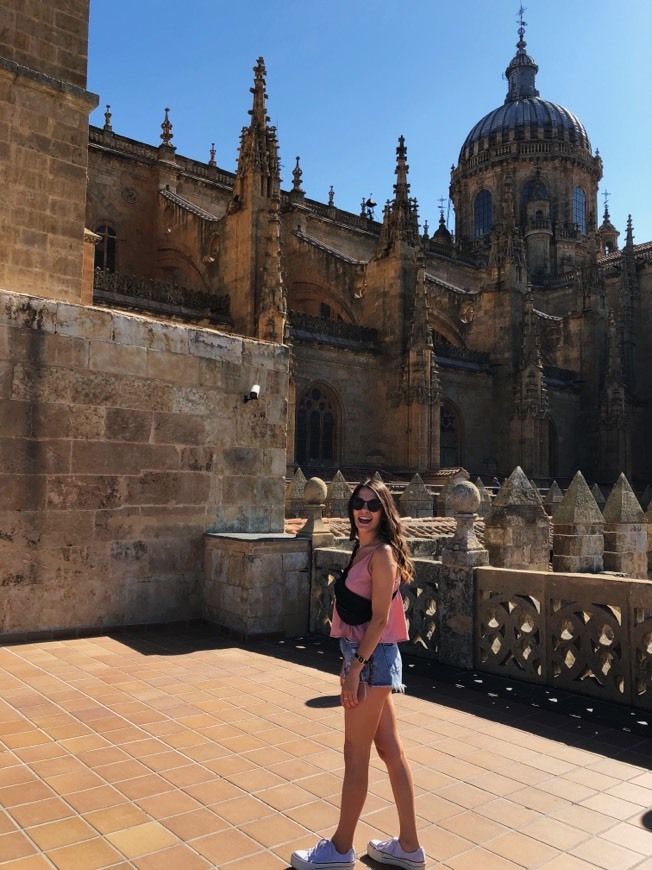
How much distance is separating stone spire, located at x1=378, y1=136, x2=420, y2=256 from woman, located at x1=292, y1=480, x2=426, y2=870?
78.2 feet

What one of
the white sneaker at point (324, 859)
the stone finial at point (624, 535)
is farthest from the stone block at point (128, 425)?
the stone finial at point (624, 535)

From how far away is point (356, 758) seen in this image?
2.88 meters

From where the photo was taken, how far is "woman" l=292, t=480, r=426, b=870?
285 centimetres

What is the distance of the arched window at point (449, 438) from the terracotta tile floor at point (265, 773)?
74.5ft

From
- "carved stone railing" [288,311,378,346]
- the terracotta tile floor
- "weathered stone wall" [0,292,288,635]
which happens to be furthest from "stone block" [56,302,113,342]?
"carved stone railing" [288,311,378,346]

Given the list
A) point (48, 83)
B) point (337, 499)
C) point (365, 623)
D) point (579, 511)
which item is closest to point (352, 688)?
point (365, 623)

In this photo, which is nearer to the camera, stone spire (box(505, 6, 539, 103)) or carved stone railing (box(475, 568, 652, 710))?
carved stone railing (box(475, 568, 652, 710))

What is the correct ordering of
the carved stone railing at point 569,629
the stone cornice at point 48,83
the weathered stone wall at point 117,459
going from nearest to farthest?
1. the carved stone railing at point 569,629
2. the weathered stone wall at point 117,459
3. the stone cornice at point 48,83

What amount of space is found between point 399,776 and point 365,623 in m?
0.62

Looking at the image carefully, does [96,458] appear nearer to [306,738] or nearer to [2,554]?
[2,554]

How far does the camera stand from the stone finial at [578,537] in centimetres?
1106

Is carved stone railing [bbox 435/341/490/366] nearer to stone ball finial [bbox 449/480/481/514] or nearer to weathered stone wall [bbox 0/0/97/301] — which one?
weathered stone wall [bbox 0/0/97/301]

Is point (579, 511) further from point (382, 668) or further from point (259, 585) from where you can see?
point (382, 668)

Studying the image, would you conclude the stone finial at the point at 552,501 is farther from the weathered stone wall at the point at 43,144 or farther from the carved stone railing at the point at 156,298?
the weathered stone wall at the point at 43,144
